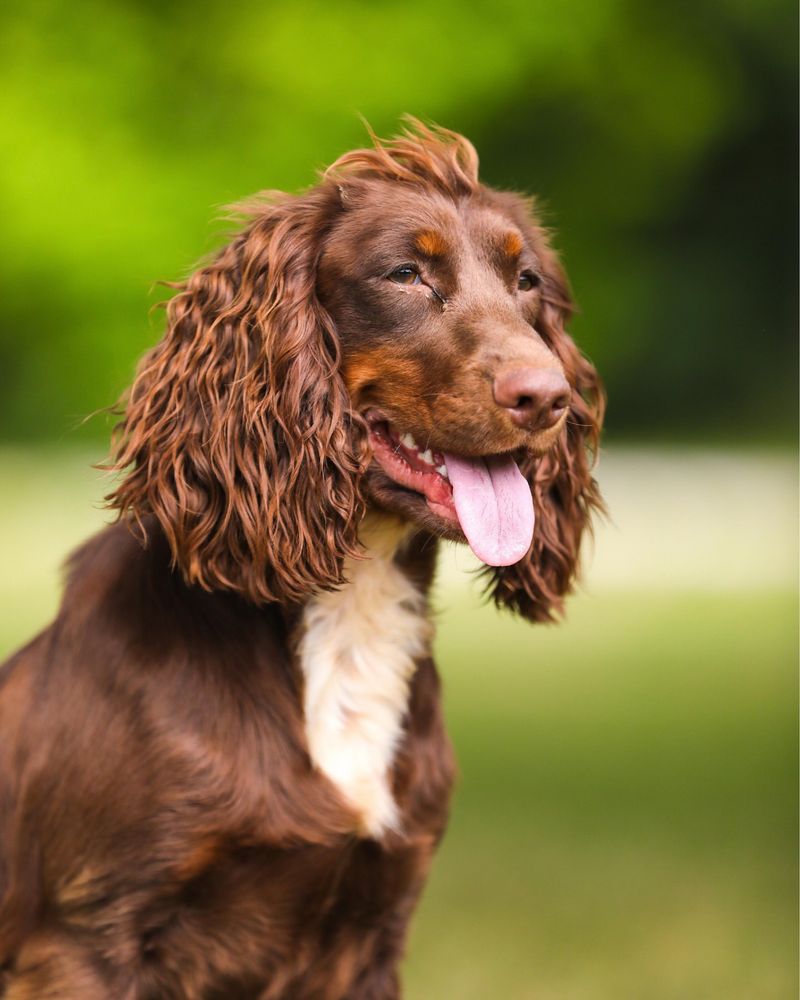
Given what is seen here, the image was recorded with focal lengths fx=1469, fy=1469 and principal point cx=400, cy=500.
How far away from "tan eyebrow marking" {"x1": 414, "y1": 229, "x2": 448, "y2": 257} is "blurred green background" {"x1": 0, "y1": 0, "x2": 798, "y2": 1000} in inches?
89.5

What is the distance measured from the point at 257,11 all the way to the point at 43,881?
612 centimetres

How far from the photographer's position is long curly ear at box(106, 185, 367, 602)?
93.9 inches

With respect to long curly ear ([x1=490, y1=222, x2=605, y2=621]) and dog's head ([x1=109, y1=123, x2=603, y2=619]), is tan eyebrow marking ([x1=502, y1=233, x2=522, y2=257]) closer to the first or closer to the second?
dog's head ([x1=109, y1=123, x2=603, y2=619])

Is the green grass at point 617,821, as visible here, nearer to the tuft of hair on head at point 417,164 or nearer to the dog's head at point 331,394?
the dog's head at point 331,394

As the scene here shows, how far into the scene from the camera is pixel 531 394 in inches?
87.6

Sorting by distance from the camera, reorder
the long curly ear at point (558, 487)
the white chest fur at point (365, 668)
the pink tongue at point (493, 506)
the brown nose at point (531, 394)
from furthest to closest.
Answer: the long curly ear at point (558, 487) → the white chest fur at point (365, 668) → the pink tongue at point (493, 506) → the brown nose at point (531, 394)

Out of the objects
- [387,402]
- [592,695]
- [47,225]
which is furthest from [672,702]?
[47,225]

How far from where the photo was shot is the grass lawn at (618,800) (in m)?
3.45

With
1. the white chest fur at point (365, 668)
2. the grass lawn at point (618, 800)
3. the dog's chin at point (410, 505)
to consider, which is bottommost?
the grass lawn at point (618, 800)

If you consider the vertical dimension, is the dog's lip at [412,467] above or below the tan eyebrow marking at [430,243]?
below

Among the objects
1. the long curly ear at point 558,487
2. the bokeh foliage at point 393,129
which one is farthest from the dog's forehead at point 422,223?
the bokeh foliage at point 393,129

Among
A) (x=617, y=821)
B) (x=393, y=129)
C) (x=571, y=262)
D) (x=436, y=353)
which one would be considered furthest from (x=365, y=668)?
(x=571, y=262)

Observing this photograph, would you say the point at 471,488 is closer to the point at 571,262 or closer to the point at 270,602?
the point at 270,602

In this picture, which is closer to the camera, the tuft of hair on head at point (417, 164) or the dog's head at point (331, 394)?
the dog's head at point (331, 394)
